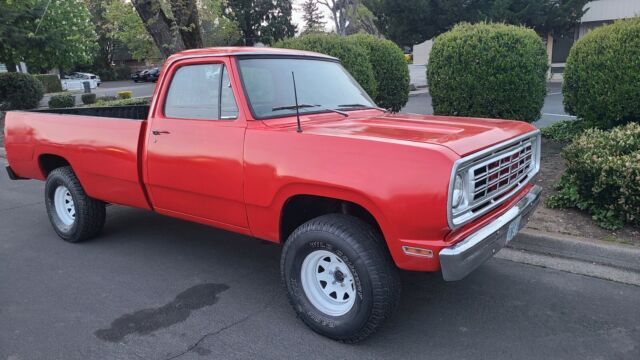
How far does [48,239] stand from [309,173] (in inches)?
→ 149

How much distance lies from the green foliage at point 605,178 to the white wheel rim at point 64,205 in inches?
204

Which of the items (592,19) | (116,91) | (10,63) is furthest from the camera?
(116,91)

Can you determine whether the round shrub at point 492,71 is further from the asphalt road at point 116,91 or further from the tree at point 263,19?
the tree at point 263,19

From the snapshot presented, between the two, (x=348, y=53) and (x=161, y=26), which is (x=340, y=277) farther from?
(x=161, y=26)

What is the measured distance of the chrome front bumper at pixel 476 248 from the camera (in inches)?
112

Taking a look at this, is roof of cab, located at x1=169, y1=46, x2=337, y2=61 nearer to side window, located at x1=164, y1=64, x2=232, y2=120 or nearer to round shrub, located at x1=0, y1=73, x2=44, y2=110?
side window, located at x1=164, y1=64, x2=232, y2=120

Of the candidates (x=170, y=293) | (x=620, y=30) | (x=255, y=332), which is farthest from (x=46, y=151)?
(x=620, y=30)

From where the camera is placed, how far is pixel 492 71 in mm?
7328

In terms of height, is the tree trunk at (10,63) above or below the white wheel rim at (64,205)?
above

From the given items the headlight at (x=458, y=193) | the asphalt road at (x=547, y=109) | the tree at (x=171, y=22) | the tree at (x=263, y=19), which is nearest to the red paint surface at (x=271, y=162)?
the headlight at (x=458, y=193)

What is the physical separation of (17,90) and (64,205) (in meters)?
13.7

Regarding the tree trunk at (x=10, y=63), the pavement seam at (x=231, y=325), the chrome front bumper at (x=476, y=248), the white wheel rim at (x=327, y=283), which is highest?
the tree trunk at (x=10, y=63)

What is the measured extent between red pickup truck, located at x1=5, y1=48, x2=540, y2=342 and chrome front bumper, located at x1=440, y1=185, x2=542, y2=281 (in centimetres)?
1

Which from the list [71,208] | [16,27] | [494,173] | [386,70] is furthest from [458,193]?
[16,27]
